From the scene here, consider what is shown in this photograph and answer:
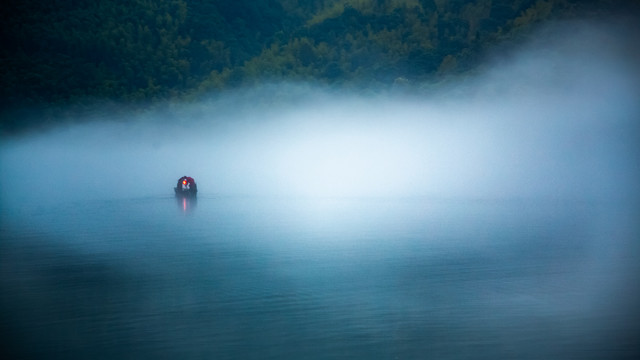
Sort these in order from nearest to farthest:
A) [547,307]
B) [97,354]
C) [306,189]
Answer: [97,354] → [547,307] → [306,189]

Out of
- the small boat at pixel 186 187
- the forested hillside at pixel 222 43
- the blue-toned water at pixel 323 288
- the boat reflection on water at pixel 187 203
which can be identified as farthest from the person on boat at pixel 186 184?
the forested hillside at pixel 222 43

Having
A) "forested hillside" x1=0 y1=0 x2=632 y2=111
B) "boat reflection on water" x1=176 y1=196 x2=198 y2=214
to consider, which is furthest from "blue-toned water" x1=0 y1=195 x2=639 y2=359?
"forested hillside" x1=0 y1=0 x2=632 y2=111

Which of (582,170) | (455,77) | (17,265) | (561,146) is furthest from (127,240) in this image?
(455,77)

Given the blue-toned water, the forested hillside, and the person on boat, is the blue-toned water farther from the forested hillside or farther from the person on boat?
the forested hillside

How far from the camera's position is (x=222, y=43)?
69.2 metres

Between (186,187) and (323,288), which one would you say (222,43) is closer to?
(186,187)

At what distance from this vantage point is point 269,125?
61.5 meters

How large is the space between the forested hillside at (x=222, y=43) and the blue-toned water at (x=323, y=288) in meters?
42.2

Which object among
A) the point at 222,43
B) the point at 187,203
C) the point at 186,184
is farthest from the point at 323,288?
the point at 222,43

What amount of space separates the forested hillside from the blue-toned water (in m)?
42.2

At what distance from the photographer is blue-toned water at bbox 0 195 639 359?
7.56 metres

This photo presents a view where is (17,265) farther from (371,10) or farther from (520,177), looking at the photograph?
(371,10)

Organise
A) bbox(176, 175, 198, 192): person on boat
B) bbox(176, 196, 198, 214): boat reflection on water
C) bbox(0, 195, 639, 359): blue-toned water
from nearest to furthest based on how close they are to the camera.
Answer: bbox(0, 195, 639, 359): blue-toned water → bbox(176, 196, 198, 214): boat reflection on water → bbox(176, 175, 198, 192): person on boat

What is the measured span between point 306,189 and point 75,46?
1546 inches
